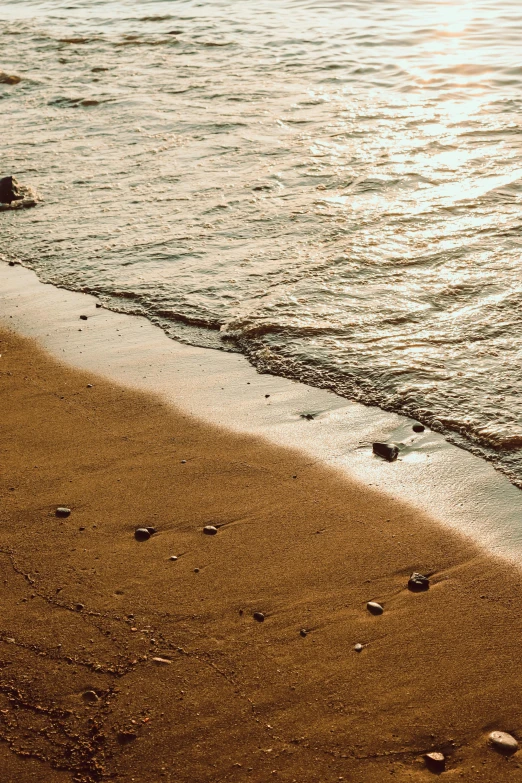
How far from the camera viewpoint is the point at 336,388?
4.24m

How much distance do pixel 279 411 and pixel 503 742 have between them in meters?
2.03

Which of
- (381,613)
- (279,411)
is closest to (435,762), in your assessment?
(381,613)

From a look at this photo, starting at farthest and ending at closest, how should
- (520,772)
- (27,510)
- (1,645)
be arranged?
1. (27,510)
2. (1,645)
3. (520,772)

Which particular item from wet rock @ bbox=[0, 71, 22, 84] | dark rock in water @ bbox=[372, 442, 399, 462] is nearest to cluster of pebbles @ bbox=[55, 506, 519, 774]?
dark rock in water @ bbox=[372, 442, 399, 462]

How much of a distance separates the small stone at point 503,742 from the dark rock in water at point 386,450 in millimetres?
1445

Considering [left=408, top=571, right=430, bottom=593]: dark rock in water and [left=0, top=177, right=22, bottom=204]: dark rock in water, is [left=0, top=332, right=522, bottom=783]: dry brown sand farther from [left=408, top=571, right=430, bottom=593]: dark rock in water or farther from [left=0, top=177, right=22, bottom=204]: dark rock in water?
[left=0, top=177, right=22, bottom=204]: dark rock in water

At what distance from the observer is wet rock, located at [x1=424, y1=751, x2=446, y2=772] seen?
2301 millimetres

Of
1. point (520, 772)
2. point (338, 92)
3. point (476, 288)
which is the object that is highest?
point (338, 92)

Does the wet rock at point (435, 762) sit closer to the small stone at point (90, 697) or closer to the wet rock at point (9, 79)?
the small stone at point (90, 697)

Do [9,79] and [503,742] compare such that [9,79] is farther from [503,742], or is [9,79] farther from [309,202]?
[503,742]

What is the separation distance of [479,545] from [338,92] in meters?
7.61

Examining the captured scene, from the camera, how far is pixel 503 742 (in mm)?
2359

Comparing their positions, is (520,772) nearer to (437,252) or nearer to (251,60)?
(437,252)

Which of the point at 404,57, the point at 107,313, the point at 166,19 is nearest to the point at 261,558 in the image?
the point at 107,313
